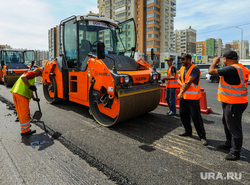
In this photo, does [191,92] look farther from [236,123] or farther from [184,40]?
[184,40]

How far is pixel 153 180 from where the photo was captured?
2402mm

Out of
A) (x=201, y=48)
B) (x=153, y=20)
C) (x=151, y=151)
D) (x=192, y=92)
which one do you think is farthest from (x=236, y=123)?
(x=201, y=48)

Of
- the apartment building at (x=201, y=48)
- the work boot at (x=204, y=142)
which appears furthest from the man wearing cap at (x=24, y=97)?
the apartment building at (x=201, y=48)

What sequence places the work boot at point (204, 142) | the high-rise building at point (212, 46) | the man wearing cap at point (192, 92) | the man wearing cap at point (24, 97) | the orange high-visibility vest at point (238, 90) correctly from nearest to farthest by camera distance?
the orange high-visibility vest at point (238, 90), the work boot at point (204, 142), the man wearing cap at point (192, 92), the man wearing cap at point (24, 97), the high-rise building at point (212, 46)

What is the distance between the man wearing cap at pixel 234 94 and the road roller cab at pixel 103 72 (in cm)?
186

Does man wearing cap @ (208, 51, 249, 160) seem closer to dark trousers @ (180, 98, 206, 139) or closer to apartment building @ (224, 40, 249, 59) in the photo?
dark trousers @ (180, 98, 206, 139)

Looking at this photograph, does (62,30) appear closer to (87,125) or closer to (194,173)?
(87,125)

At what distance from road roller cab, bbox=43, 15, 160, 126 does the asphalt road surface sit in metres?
0.45

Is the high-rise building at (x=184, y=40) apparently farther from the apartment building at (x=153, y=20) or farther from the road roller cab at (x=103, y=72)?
the road roller cab at (x=103, y=72)

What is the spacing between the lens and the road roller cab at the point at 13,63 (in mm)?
12527

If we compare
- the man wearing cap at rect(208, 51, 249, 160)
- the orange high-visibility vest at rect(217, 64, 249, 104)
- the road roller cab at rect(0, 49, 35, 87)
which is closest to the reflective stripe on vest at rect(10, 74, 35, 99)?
the man wearing cap at rect(208, 51, 249, 160)

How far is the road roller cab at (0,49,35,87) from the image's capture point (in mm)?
12527

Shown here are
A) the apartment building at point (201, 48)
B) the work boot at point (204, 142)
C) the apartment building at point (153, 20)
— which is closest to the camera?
the work boot at point (204, 142)

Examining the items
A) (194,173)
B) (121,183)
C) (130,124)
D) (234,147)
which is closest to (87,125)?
(130,124)
